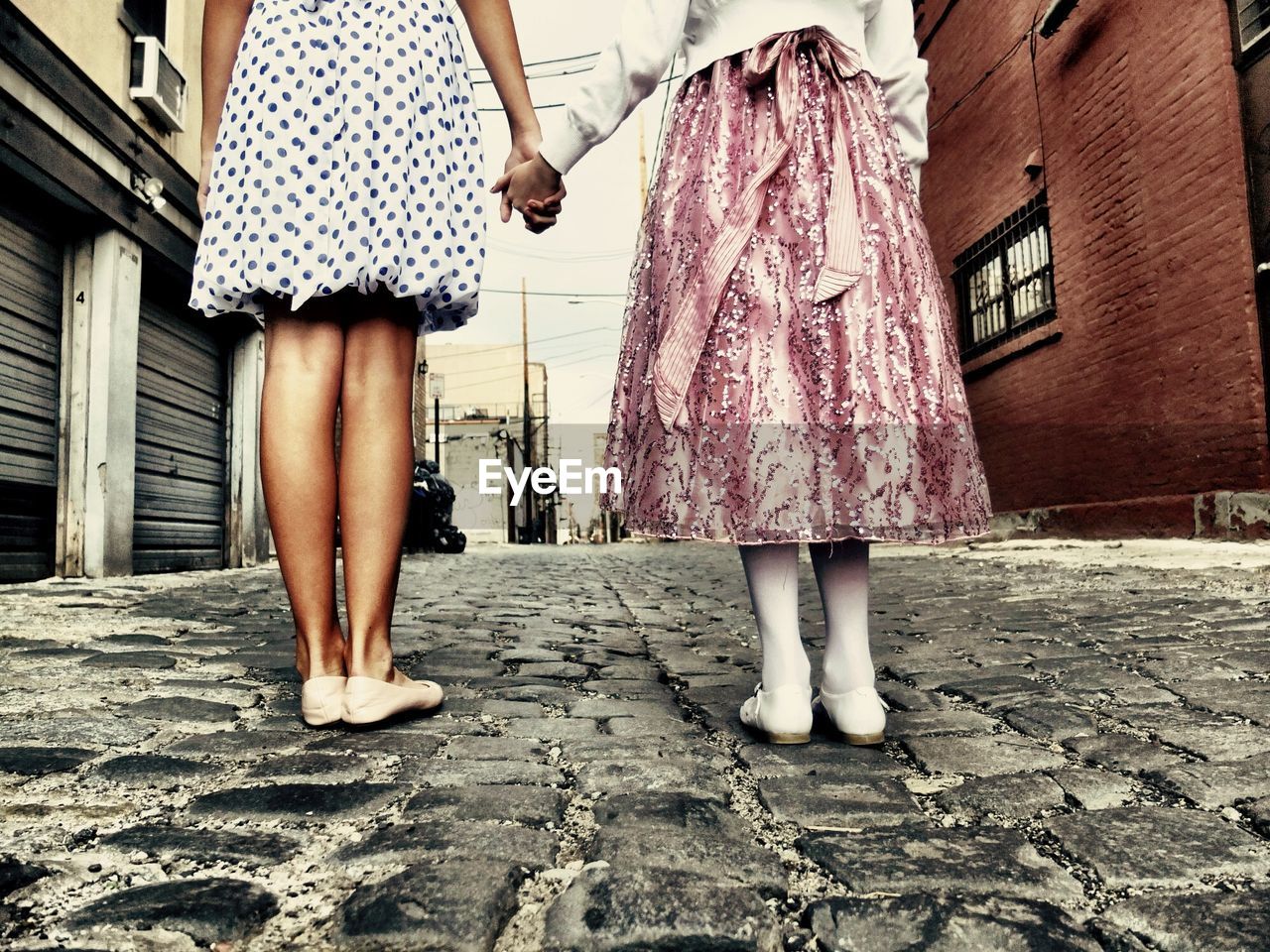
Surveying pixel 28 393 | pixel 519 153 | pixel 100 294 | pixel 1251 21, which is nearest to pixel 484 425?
pixel 100 294

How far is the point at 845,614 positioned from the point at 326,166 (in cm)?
128

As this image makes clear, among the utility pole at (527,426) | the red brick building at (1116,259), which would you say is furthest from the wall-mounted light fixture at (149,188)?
the utility pole at (527,426)

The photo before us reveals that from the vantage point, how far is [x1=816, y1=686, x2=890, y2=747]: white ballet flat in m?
1.76

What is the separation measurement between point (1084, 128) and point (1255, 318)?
2.54m

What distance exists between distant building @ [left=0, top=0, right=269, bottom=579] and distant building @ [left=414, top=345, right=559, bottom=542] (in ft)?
85.0

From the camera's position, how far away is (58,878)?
1091 millimetres

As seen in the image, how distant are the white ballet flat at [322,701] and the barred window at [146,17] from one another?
21.5 ft

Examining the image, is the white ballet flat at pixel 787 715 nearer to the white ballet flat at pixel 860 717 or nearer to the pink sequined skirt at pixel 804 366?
the white ballet flat at pixel 860 717

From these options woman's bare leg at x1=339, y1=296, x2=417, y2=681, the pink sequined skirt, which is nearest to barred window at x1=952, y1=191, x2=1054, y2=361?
the pink sequined skirt

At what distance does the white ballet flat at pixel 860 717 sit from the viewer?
5.78ft

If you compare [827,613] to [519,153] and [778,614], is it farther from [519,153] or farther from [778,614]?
[519,153]

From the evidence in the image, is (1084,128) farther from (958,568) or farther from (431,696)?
(431,696)

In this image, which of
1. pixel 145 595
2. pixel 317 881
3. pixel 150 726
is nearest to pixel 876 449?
pixel 317 881

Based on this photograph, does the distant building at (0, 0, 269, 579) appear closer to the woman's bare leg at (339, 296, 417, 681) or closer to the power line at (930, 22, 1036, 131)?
the woman's bare leg at (339, 296, 417, 681)
